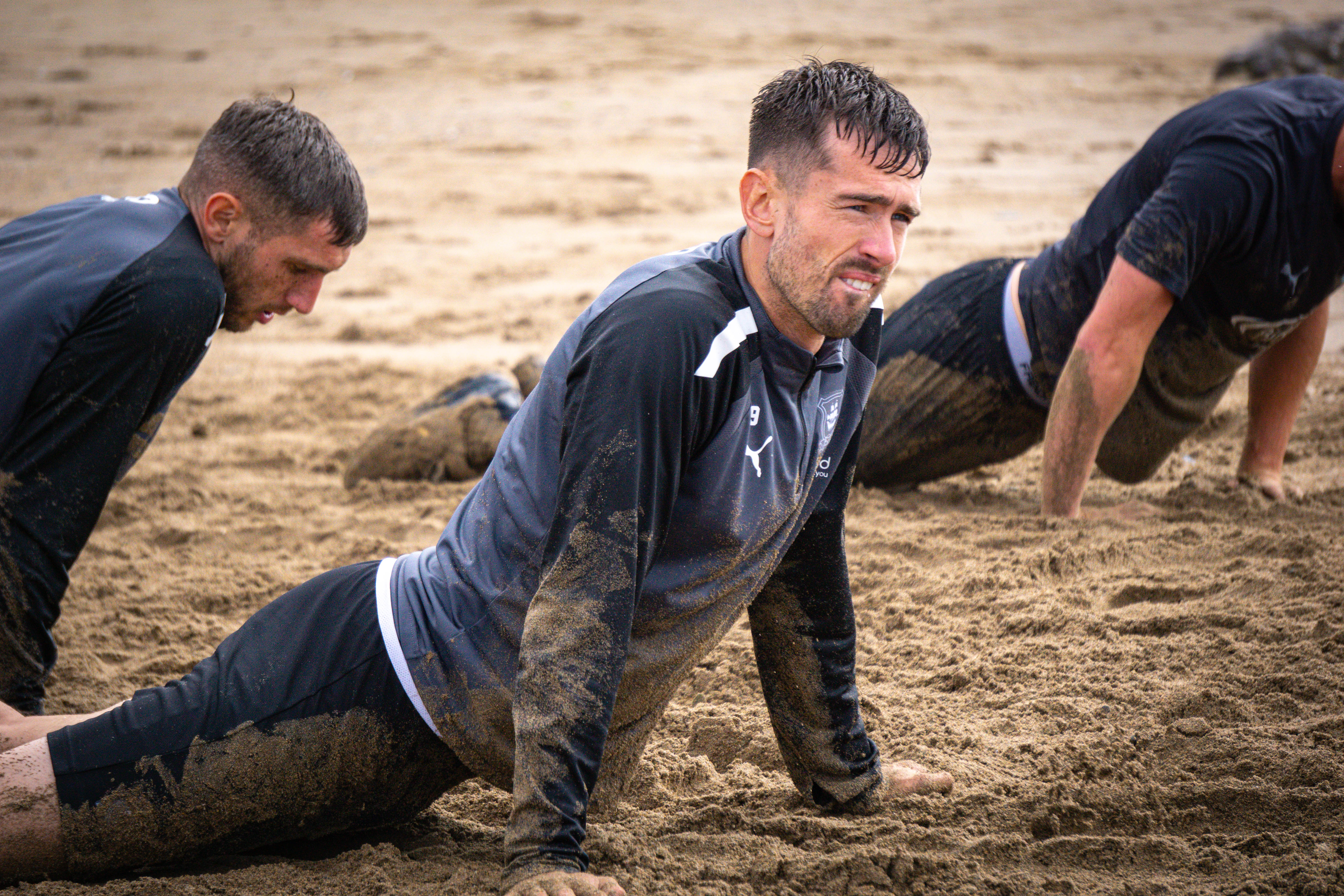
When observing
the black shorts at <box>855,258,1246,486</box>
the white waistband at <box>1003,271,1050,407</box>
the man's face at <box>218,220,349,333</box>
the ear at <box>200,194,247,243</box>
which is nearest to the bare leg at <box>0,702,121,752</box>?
the man's face at <box>218,220,349,333</box>

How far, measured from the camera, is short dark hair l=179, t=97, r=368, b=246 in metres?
2.69

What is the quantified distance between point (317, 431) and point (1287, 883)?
4.27 metres

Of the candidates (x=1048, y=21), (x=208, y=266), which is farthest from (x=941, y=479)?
(x=1048, y=21)

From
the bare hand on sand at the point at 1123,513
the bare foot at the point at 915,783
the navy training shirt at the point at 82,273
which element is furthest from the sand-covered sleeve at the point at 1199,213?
the navy training shirt at the point at 82,273

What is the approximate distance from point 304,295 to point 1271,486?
3343 mm

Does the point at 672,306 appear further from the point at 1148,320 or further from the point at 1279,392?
the point at 1279,392

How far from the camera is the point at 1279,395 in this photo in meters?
4.25

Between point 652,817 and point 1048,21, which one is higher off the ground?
point 1048,21

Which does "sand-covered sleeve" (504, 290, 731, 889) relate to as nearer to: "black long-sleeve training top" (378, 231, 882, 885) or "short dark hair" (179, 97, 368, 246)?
"black long-sleeve training top" (378, 231, 882, 885)

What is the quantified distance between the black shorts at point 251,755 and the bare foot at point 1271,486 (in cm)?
320

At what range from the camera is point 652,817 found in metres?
2.46

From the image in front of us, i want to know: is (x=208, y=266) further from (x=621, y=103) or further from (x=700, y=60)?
(x=700, y=60)

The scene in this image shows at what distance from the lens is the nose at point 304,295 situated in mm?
2848

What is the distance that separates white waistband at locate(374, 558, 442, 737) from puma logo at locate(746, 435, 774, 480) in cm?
75
